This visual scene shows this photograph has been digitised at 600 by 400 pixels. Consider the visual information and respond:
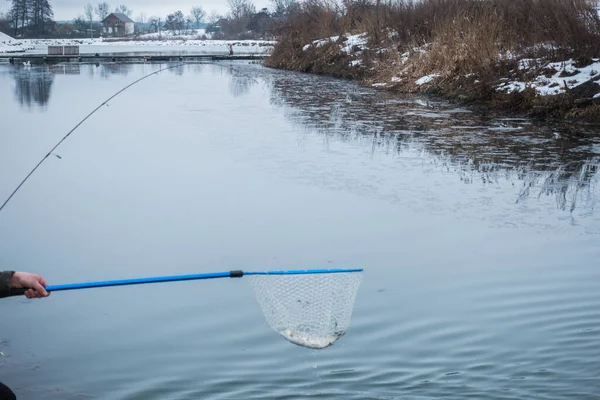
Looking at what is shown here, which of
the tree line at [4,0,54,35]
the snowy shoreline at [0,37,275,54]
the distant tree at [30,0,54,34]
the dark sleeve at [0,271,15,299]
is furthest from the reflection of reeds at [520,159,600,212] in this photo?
the distant tree at [30,0,54,34]

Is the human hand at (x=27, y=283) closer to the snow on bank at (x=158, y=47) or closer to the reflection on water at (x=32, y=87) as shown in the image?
the reflection on water at (x=32, y=87)

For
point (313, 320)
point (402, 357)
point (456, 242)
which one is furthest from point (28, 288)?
point (456, 242)

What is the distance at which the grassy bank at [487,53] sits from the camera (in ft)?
62.8

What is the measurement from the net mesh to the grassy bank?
14.3m

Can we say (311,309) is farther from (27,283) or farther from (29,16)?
(29,16)

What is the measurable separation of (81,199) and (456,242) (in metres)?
5.34

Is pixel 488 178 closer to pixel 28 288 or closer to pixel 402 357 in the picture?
pixel 402 357

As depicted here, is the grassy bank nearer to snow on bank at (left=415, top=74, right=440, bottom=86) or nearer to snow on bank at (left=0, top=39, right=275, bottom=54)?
snow on bank at (left=415, top=74, right=440, bottom=86)

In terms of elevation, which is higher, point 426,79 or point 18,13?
point 18,13

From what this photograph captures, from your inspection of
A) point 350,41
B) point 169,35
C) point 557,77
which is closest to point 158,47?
point 350,41

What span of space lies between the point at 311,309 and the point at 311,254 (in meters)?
2.96

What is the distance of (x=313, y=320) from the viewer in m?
5.37

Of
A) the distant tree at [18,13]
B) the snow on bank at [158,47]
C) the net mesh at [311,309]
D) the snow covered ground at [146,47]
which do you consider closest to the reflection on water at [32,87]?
the snow covered ground at [146,47]

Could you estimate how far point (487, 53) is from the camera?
2244 cm
